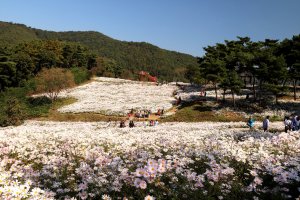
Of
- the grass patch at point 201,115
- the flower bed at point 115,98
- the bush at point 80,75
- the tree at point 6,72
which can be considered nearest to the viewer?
the grass patch at point 201,115

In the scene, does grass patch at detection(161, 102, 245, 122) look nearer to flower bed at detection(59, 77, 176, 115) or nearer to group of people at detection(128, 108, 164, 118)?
group of people at detection(128, 108, 164, 118)

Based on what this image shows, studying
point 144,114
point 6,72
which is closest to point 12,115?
point 144,114

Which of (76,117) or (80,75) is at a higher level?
(80,75)

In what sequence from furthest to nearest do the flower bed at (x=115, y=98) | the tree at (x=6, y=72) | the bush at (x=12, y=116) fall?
the tree at (x=6, y=72), the flower bed at (x=115, y=98), the bush at (x=12, y=116)

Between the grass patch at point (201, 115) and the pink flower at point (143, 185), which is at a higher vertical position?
the pink flower at point (143, 185)

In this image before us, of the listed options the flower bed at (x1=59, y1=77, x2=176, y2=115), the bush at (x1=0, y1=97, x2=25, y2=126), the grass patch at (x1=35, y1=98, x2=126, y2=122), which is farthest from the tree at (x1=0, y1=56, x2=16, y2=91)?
the bush at (x1=0, y1=97, x2=25, y2=126)

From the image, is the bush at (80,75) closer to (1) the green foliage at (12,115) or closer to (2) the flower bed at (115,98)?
(2) the flower bed at (115,98)

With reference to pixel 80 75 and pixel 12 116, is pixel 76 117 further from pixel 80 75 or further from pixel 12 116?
pixel 80 75

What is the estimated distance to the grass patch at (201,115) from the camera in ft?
164

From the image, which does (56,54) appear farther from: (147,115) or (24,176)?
(24,176)

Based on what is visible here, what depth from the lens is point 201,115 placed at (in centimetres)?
5234

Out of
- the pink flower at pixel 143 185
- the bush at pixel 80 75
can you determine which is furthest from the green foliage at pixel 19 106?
the pink flower at pixel 143 185

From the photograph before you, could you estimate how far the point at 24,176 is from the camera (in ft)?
30.2

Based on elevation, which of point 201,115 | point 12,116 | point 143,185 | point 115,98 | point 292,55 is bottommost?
point 12,116
